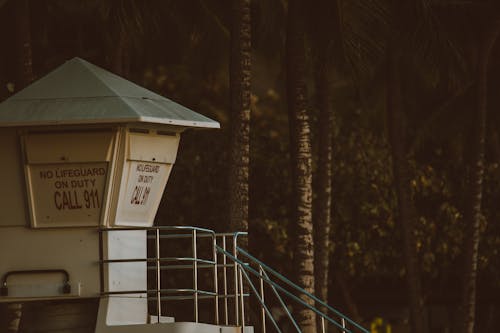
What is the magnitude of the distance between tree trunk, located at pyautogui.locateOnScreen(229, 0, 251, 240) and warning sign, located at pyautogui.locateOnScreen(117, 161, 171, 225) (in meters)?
5.94

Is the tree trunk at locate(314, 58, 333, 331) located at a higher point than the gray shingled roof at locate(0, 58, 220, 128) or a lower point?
lower

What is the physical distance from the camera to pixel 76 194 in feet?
52.9

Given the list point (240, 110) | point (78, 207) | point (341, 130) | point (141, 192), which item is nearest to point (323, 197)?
point (240, 110)

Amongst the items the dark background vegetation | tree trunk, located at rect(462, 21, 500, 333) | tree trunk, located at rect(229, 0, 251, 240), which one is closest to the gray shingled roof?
tree trunk, located at rect(229, 0, 251, 240)

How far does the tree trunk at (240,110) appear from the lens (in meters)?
22.9

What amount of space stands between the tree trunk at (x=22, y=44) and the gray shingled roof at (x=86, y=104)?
8.26 m

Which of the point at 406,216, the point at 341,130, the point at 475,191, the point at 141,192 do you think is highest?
the point at 341,130

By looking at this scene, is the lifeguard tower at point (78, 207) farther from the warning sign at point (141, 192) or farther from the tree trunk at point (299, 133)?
the tree trunk at point (299, 133)

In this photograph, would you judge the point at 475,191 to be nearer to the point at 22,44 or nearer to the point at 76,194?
the point at 22,44

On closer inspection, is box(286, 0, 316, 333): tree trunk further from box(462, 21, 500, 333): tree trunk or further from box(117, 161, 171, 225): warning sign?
box(462, 21, 500, 333): tree trunk

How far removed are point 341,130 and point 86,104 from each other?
1739cm

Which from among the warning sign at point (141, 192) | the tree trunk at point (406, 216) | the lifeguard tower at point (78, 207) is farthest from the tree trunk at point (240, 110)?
the tree trunk at point (406, 216)

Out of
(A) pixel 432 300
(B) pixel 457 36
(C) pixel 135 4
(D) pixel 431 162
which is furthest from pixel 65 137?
(A) pixel 432 300

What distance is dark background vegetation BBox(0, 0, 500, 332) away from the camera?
2697cm
